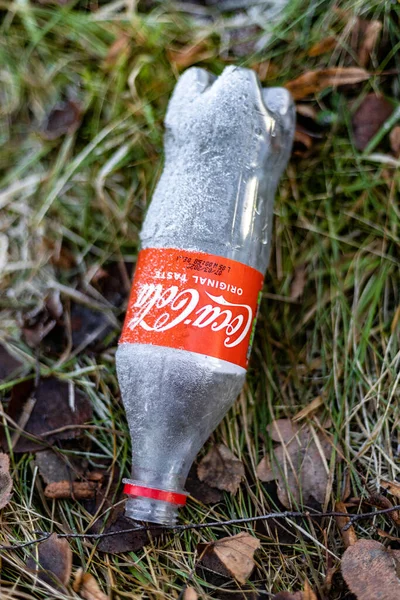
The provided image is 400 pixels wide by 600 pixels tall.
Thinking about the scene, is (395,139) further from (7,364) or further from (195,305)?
(7,364)

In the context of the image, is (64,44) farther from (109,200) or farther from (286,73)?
(286,73)

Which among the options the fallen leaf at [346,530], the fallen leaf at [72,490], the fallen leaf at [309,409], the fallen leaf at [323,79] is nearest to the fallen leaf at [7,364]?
the fallen leaf at [72,490]

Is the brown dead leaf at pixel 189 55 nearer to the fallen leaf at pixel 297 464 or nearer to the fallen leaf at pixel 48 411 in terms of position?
the fallen leaf at pixel 48 411

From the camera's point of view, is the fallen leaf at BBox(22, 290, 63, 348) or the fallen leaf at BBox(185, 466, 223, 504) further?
the fallen leaf at BBox(22, 290, 63, 348)

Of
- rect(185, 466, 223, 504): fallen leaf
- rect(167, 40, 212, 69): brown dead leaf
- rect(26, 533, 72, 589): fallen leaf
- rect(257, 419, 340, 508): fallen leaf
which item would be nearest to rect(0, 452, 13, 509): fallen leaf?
rect(26, 533, 72, 589): fallen leaf

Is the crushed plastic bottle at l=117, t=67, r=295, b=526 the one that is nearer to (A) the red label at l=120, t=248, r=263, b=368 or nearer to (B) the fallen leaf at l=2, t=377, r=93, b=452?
(A) the red label at l=120, t=248, r=263, b=368


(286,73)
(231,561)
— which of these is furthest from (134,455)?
(286,73)

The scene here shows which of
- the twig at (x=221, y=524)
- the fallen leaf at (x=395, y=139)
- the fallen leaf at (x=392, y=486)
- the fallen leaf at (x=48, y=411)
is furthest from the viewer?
the fallen leaf at (x=395, y=139)
